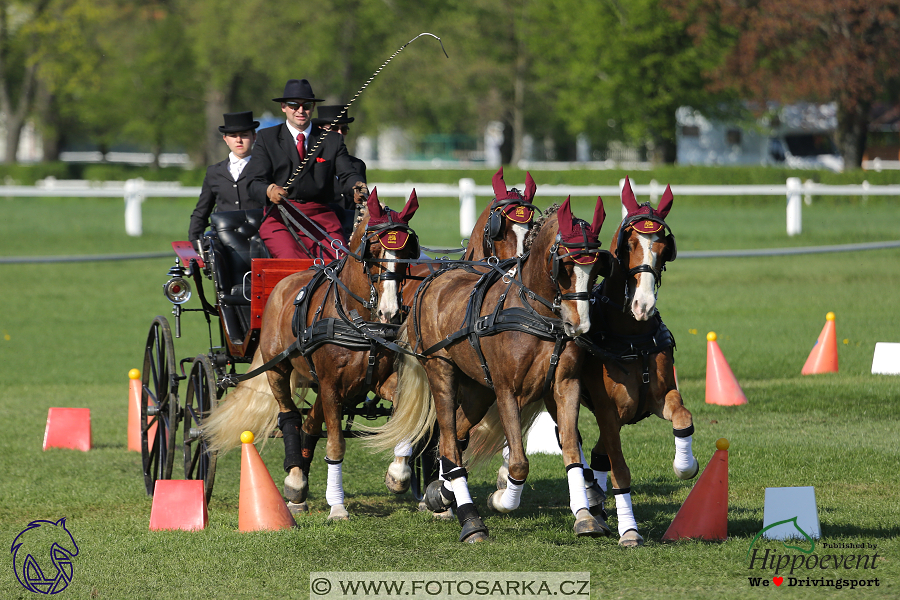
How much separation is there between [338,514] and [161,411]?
192cm

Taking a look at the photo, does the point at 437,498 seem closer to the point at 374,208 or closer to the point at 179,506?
the point at 179,506

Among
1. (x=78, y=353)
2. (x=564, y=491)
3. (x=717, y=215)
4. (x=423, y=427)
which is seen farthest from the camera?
(x=717, y=215)

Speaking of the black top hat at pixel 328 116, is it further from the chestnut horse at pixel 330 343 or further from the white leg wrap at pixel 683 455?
the white leg wrap at pixel 683 455

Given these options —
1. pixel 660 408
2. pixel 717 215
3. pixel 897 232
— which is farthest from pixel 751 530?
pixel 717 215

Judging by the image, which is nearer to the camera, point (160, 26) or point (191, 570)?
point (191, 570)

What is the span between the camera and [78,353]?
44.7 ft

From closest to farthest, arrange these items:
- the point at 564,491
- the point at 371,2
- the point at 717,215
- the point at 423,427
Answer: the point at 423,427 → the point at 564,491 → the point at 717,215 → the point at 371,2

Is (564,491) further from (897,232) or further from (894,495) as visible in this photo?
(897,232)

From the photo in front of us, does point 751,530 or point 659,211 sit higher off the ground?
point 659,211

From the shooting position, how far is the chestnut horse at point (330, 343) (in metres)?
6.37

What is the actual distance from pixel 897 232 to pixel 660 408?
19.7 meters

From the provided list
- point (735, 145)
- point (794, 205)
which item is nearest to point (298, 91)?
point (794, 205)

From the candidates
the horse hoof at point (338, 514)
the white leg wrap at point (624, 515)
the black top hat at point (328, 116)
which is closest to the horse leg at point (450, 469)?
the horse hoof at point (338, 514)
